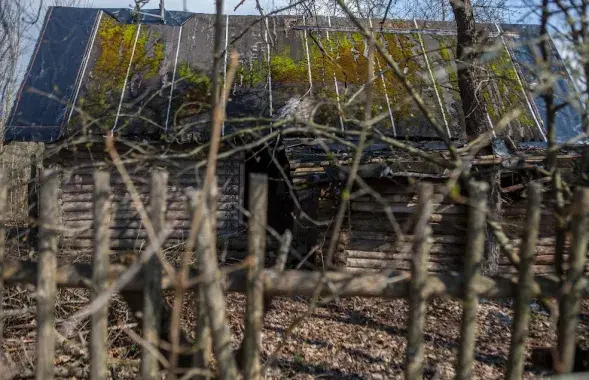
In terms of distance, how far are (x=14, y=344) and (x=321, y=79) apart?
Answer: 641 cm

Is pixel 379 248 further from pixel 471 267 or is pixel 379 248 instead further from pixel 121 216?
pixel 471 267

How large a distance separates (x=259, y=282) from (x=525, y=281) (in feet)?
4.12

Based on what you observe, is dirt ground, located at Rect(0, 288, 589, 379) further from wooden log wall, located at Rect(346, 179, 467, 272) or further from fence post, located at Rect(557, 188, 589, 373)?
fence post, located at Rect(557, 188, 589, 373)

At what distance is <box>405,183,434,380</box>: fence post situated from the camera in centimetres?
259

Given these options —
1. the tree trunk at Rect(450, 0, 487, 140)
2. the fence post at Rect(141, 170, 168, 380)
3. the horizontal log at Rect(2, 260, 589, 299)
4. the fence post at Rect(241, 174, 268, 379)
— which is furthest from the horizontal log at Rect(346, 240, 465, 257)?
the fence post at Rect(141, 170, 168, 380)

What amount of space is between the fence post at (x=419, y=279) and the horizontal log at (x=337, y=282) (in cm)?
6

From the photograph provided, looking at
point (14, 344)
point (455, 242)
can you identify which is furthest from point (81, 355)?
point (455, 242)

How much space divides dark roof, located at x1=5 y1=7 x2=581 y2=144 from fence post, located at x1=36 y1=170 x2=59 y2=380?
5.37 meters

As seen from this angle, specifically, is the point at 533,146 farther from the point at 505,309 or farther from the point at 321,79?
the point at 321,79

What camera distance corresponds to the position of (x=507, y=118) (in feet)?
9.70

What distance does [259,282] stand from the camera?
2.63 metres

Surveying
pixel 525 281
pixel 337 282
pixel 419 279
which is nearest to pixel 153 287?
pixel 337 282

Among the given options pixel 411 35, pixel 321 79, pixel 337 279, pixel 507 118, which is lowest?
pixel 337 279

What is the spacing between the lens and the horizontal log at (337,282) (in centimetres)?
269
